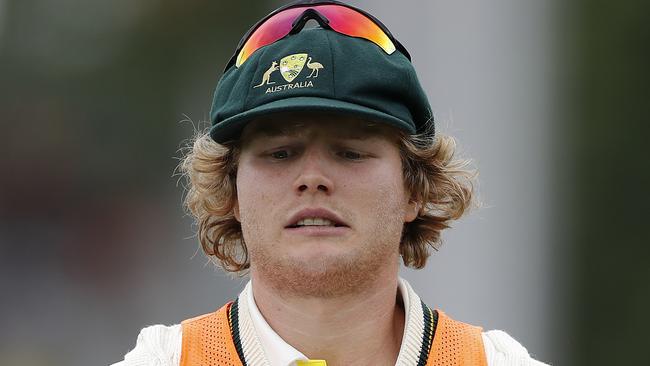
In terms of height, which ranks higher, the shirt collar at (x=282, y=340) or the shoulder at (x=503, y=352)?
the shirt collar at (x=282, y=340)

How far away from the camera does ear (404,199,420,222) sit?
3.42 m

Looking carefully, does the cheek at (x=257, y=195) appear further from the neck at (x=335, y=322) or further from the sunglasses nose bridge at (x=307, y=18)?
the sunglasses nose bridge at (x=307, y=18)

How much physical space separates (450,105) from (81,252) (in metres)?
2.85

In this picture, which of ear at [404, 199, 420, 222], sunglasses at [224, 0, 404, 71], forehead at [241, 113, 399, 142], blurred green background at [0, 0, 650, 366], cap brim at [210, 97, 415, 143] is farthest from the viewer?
blurred green background at [0, 0, 650, 366]

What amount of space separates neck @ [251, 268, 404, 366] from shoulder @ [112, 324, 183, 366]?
254mm

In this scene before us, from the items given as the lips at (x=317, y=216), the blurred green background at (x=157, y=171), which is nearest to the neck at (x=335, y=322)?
the lips at (x=317, y=216)

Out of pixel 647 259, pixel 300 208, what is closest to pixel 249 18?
pixel 647 259

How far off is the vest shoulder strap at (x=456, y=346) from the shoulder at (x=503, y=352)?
2cm

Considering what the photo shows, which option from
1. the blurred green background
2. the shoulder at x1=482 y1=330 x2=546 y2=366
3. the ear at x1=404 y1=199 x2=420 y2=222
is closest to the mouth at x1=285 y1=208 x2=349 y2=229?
the ear at x1=404 y1=199 x2=420 y2=222

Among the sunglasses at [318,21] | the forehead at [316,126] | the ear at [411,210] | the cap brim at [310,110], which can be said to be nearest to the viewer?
the cap brim at [310,110]

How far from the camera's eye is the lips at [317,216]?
9.86ft

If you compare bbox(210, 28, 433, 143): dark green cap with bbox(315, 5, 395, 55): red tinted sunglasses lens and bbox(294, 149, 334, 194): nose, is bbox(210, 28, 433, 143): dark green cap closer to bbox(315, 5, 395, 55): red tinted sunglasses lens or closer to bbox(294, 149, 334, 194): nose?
bbox(315, 5, 395, 55): red tinted sunglasses lens

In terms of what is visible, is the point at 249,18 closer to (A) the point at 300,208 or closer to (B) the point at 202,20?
(B) the point at 202,20

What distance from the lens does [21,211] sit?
8.47 m
